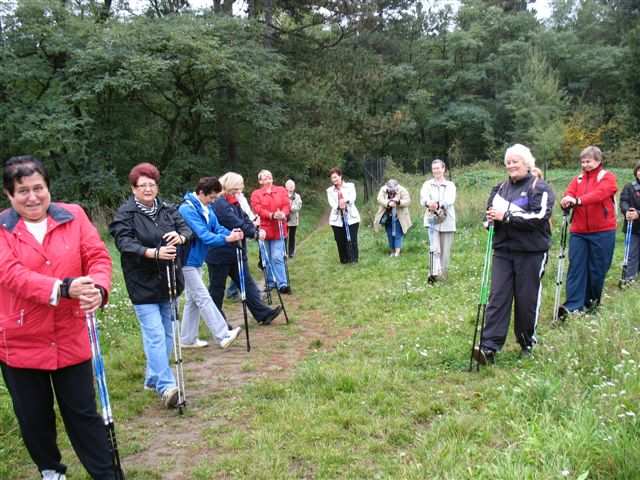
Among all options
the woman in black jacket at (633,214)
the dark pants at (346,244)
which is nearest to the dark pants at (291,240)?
the dark pants at (346,244)

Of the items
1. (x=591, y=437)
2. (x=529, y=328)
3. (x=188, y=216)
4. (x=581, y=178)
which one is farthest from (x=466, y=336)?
(x=188, y=216)

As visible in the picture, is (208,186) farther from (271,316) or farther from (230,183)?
(271,316)

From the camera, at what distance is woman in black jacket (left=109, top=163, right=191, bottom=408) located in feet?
16.6

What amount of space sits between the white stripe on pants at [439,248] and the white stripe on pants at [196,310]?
430 cm

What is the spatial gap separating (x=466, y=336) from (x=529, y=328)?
0.99 meters

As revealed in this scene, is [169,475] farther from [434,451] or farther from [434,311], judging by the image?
[434,311]

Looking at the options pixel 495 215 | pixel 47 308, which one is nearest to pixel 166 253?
pixel 47 308

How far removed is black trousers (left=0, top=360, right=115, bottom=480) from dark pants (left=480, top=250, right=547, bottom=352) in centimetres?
377

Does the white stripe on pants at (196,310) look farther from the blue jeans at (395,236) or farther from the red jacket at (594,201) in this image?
the blue jeans at (395,236)

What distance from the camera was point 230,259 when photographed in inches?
303

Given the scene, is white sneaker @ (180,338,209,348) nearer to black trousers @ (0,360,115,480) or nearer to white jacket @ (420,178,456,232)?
black trousers @ (0,360,115,480)

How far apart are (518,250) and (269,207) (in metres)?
5.29

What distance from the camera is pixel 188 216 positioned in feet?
21.9

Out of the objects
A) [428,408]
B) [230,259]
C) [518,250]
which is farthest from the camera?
[230,259]
